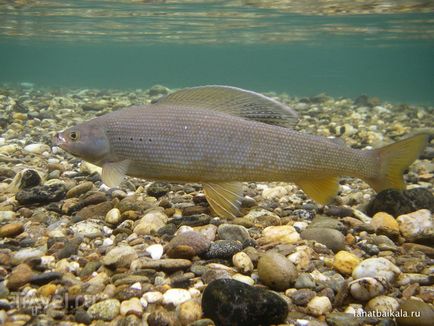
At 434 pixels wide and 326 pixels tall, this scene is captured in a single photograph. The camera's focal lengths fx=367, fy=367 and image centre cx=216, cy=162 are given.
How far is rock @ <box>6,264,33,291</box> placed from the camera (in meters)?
2.95

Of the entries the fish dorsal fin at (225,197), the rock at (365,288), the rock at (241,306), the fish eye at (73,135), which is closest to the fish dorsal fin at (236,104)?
the fish dorsal fin at (225,197)

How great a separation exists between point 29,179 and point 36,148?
256 cm

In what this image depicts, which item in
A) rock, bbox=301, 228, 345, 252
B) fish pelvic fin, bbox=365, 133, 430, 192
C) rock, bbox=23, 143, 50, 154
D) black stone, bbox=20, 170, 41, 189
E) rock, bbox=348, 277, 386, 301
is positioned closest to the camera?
rock, bbox=348, 277, 386, 301

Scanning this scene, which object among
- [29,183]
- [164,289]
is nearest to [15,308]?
[164,289]

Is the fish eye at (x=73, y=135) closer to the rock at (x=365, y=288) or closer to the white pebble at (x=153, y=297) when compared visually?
the white pebble at (x=153, y=297)

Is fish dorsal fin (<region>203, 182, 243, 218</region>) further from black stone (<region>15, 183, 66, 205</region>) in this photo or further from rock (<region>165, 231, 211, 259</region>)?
black stone (<region>15, 183, 66, 205</region>)

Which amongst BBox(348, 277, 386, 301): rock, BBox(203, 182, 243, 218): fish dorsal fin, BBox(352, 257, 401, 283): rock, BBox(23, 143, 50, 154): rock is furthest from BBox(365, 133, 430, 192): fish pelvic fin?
BBox(23, 143, 50, 154): rock

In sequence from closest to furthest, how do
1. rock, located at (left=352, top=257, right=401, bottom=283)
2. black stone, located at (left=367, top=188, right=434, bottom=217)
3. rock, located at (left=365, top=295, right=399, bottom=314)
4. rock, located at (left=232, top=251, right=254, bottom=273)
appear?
1. rock, located at (left=365, top=295, right=399, bottom=314)
2. rock, located at (left=352, top=257, right=401, bottom=283)
3. rock, located at (left=232, top=251, right=254, bottom=273)
4. black stone, located at (left=367, top=188, right=434, bottom=217)

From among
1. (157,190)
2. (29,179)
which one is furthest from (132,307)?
(29,179)

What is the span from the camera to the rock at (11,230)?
3.91 meters

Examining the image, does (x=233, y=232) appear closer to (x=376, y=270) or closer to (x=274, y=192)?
(x=376, y=270)

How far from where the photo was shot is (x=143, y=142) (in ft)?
13.3

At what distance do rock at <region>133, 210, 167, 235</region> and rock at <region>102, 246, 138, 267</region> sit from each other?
510mm

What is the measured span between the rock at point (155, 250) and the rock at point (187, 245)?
66 millimetres
